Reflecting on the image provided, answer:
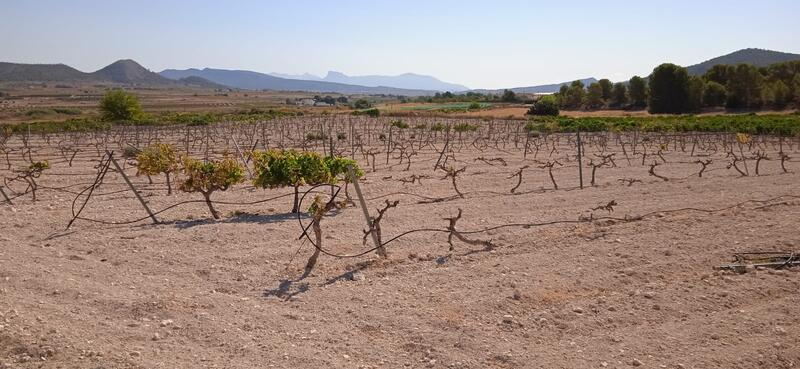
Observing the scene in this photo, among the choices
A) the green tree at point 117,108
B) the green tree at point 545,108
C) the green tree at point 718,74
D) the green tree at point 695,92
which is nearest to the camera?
the green tree at point 117,108

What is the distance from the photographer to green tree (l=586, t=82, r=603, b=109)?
189ft

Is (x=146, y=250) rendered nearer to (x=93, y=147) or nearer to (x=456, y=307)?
(x=456, y=307)

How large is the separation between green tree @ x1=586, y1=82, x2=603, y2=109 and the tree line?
2959mm

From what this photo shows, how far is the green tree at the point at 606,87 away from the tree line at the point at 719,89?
296 cm

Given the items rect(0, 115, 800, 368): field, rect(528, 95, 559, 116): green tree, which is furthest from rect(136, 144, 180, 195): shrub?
rect(528, 95, 559, 116): green tree

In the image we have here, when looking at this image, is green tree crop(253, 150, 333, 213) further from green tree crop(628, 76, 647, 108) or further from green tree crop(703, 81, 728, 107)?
green tree crop(628, 76, 647, 108)

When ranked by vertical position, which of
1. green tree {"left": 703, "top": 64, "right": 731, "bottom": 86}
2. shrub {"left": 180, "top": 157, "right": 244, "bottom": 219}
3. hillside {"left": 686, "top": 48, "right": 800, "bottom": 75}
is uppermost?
hillside {"left": 686, "top": 48, "right": 800, "bottom": 75}

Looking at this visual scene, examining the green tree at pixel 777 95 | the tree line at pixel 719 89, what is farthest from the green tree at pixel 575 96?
the green tree at pixel 777 95

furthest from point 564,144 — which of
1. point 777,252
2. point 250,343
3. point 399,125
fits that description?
point 250,343

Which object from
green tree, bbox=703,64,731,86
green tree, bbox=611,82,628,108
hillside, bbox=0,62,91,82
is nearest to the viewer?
green tree, bbox=703,64,731,86

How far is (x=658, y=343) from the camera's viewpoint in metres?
4.29

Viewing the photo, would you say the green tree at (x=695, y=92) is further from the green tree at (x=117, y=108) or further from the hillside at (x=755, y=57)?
the hillside at (x=755, y=57)

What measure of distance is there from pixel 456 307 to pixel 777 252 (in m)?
3.33

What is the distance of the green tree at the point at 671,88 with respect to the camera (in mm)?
47625
